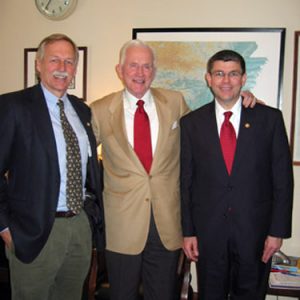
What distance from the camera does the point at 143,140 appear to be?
1937 mm

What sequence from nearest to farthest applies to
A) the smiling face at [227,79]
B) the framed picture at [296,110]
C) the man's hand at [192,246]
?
the smiling face at [227,79], the man's hand at [192,246], the framed picture at [296,110]

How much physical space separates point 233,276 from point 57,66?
1445mm

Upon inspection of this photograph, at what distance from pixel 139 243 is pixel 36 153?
0.74 meters

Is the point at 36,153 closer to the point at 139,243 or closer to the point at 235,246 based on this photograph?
the point at 139,243

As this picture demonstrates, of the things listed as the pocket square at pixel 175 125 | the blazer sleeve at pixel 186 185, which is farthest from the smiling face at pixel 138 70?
the blazer sleeve at pixel 186 185

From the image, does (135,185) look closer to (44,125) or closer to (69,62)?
(44,125)

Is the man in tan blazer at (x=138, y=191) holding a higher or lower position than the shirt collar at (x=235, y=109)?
lower

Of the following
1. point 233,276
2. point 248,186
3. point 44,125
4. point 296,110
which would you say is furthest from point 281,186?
point 44,125

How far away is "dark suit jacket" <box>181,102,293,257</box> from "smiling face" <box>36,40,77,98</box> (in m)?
0.77

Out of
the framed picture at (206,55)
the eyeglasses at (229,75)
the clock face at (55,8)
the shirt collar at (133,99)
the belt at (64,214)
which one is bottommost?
the belt at (64,214)

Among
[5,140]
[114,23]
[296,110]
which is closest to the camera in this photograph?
[5,140]

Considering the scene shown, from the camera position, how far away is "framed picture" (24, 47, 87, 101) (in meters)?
2.95

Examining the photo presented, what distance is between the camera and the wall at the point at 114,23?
8.79 feet

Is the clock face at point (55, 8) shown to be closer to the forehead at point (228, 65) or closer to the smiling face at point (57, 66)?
the smiling face at point (57, 66)
